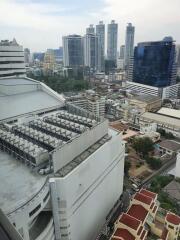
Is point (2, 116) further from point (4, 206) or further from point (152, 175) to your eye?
point (152, 175)

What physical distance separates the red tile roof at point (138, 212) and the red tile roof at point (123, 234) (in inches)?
80.3

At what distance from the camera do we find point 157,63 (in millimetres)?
65500

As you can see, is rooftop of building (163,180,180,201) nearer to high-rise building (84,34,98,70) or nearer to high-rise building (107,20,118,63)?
high-rise building (84,34,98,70)

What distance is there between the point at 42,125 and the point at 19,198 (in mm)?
8694

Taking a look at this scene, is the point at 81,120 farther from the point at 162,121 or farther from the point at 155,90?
the point at 155,90

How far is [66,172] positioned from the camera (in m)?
13.6

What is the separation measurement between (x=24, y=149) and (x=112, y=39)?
139 metres

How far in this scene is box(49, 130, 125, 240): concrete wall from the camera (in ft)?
43.2

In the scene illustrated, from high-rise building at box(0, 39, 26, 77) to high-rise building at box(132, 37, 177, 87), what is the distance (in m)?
41.2

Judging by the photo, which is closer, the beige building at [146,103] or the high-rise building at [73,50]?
the beige building at [146,103]

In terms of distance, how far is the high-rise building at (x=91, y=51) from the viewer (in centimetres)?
10330

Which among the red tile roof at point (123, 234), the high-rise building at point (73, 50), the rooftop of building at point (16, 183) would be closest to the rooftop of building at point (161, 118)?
the red tile roof at point (123, 234)

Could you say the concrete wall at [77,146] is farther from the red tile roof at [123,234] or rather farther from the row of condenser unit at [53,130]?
the red tile roof at [123,234]

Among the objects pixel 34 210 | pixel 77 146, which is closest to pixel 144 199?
pixel 77 146
